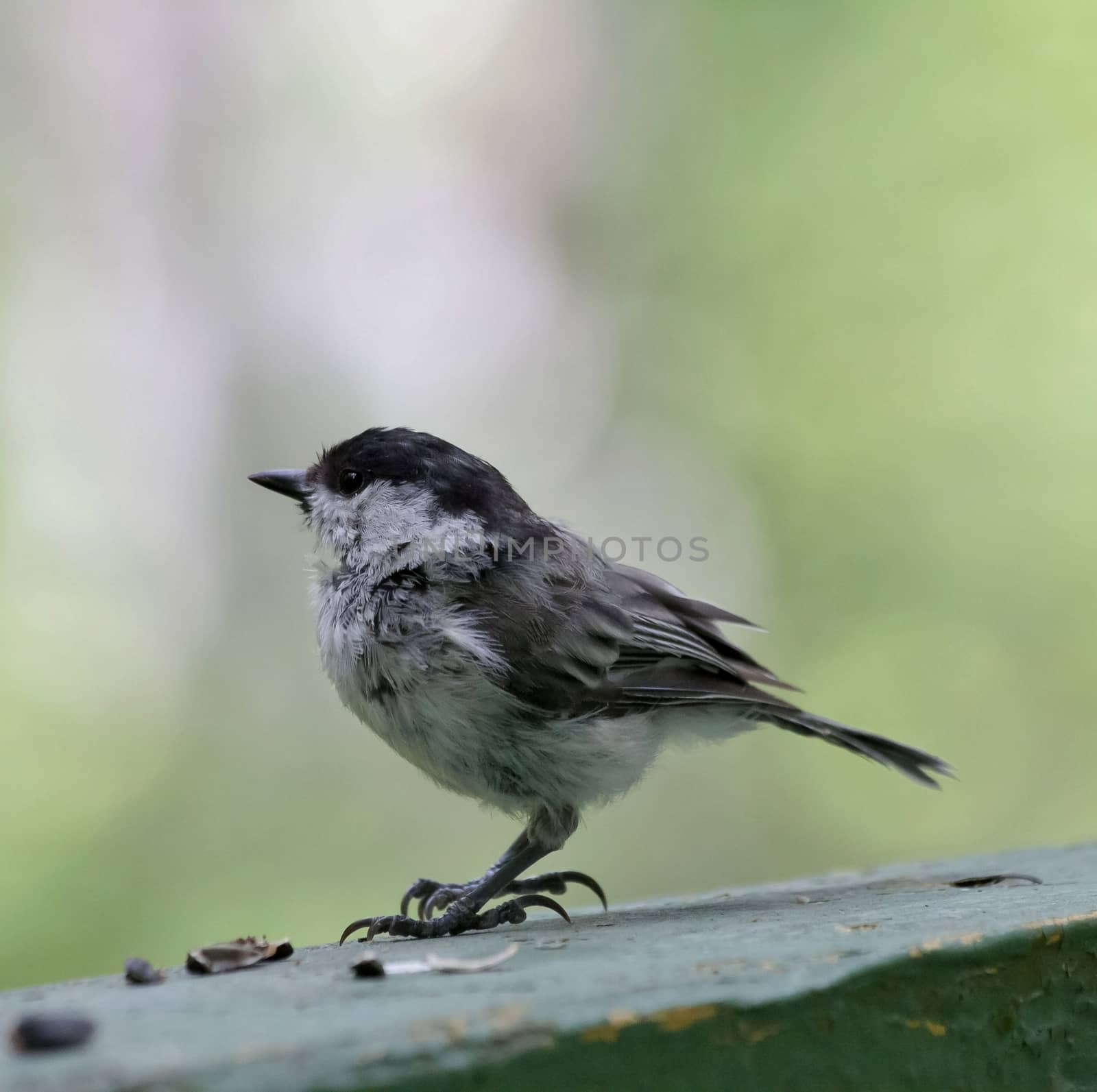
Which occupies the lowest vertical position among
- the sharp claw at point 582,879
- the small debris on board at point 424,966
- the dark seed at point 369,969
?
the sharp claw at point 582,879

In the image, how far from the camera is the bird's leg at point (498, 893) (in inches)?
100

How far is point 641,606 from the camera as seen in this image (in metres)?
3.22

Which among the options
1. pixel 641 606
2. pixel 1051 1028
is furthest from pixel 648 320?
pixel 1051 1028

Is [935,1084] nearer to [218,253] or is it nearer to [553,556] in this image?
[553,556]

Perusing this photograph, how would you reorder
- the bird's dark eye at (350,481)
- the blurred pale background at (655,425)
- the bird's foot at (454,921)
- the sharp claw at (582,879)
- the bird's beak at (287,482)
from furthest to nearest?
the blurred pale background at (655,425), the bird's beak at (287,482), the bird's dark eye at (350,481), the sharp claw at (582,879), the bird's foot at (454,921)

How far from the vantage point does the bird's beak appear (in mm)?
3215

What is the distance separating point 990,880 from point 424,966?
150cm

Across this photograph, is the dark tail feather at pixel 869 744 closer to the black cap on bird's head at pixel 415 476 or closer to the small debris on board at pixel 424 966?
the black cap on bird's head at pixel 415 476

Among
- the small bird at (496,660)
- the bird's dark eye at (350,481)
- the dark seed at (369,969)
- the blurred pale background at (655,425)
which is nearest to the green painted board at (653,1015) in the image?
the dark seed at (369,969)

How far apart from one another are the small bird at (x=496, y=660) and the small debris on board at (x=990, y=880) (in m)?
0.58

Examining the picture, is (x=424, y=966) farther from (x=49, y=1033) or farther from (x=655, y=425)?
(x=655, y=425)

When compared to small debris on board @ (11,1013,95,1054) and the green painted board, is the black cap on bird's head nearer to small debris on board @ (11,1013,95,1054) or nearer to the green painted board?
the green painted board

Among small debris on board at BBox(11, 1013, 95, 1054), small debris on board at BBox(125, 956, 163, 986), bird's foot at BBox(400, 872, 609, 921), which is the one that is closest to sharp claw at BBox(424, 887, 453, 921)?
bird's foot at BBox(400, 872, 609, 921)

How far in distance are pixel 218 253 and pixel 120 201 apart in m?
0.66
